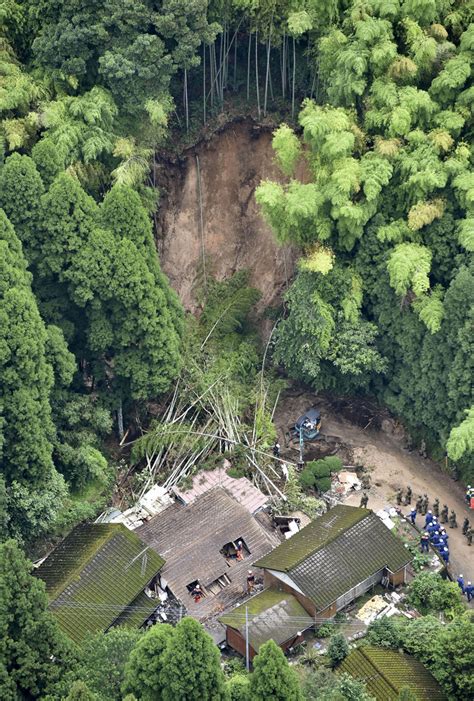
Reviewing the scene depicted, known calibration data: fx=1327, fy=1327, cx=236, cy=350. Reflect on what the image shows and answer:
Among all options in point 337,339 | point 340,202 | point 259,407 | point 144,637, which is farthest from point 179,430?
point 144,637

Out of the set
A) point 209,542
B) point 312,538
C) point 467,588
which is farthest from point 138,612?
point 467,588

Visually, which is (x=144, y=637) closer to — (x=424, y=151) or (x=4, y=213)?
(x=4, y=213)

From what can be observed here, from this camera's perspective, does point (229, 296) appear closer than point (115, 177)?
No

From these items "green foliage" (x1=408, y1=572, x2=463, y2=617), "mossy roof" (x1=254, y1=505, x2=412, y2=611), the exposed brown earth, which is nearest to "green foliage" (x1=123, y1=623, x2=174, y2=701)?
"mossy roof" (x1=254, y1=505, x2=412, y2=611)

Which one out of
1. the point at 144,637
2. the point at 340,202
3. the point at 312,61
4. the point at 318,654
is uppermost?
the point at 312,61

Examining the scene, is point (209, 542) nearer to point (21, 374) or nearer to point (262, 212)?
point (21, 374)
